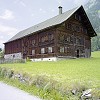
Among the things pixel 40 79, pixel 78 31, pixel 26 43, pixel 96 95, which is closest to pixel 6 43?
pixel 26 43

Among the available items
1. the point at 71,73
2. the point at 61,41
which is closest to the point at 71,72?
the point at 71,73

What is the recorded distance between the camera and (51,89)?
40.2 ft

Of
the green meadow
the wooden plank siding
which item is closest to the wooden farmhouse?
the wooden plank siding

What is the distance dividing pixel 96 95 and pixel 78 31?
1601 inches

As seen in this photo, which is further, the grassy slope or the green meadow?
the grassy slope

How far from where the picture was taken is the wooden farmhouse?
43531mm

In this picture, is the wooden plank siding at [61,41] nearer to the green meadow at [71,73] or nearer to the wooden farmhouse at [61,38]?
the wooden farmhouse at [61,38]

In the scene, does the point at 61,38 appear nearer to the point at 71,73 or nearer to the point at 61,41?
the point at 61,41

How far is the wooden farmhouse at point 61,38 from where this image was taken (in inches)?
1714

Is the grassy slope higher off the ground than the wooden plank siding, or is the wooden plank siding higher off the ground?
the wooden plank siding

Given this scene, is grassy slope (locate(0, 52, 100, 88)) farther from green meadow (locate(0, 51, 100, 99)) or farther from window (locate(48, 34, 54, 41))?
window (locate(48, 34, 54, 41))

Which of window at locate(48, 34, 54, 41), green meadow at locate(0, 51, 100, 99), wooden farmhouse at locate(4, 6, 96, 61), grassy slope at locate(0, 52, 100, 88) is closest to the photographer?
green meadow at locate(0, 51, 100, 99)

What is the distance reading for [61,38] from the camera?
4406cm

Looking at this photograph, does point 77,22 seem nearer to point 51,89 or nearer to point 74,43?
point 74,43
